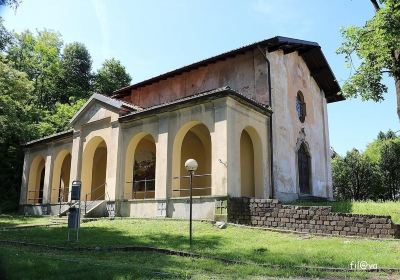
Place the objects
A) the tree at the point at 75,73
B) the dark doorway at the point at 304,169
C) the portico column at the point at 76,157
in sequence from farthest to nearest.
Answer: the tree at the point at 75,73 → the portico column at the point at 76,157 → the dark doorway at the point at 304,169

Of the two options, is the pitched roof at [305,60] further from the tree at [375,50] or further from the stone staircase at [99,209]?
Result: the stone staircase at [99,209]

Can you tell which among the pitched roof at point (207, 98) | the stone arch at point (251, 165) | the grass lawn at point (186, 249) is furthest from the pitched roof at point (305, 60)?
the grass lawn at point (186, 249)

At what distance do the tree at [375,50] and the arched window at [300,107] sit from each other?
5889 millimetres

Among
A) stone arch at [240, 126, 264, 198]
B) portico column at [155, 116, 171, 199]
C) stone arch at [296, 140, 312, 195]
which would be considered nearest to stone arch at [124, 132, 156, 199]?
portico column at [155, 116, 171, 199]

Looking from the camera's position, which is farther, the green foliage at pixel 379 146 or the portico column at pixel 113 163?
the green foliage at pixel 379 146

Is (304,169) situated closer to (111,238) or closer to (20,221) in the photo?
(111,238)

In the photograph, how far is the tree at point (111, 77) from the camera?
4384 centimetres

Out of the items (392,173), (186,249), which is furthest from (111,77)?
(186,249)

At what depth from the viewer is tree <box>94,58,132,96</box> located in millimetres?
43844

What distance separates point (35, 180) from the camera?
88.7 ft

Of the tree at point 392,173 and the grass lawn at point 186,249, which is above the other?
the tree at point 392,173

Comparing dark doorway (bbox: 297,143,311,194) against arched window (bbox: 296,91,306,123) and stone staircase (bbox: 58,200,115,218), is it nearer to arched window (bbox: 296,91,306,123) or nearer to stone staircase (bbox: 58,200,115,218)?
arched window (bbox: 296,91,306,123)

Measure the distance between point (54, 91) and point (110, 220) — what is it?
2972 centimetres

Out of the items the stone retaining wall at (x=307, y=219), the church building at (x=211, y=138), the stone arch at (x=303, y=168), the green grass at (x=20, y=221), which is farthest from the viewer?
the stone arch at (x=303, y=168)
